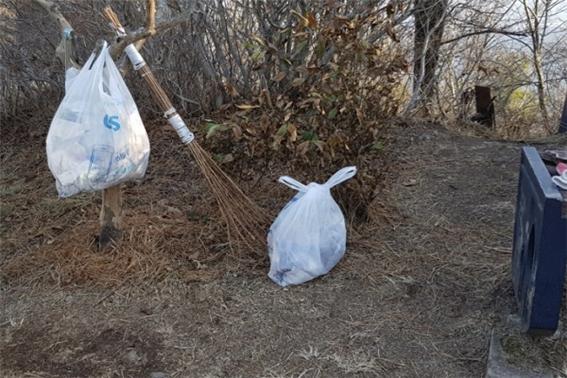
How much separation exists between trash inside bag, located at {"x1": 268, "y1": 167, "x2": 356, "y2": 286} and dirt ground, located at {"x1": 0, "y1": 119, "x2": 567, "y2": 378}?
3.4 inches

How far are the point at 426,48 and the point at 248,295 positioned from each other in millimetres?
3627

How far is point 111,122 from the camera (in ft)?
8.79

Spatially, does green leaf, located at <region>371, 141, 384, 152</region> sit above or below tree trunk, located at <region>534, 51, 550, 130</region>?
above

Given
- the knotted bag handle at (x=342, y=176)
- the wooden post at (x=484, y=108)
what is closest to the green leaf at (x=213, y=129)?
the knotted bag handle at (x=342, y=176)

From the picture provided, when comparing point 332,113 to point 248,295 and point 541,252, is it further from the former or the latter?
point 541,252

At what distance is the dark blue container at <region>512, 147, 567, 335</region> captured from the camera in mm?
2049

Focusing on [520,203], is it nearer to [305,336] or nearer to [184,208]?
[305,336]

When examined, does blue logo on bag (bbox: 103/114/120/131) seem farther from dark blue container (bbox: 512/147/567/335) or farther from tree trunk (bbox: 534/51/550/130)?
tree trunk (bbox: 534/51/550/130)

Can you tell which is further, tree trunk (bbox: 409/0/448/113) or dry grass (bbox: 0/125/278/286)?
tree trunk (bbox: 409/0/448/113)

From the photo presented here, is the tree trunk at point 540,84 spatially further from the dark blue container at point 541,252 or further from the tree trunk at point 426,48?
the dark blue container at point 541,252

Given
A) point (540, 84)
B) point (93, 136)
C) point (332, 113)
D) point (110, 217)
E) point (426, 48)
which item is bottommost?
point (540, 84)

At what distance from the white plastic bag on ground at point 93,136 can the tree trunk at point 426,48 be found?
3.23 meters

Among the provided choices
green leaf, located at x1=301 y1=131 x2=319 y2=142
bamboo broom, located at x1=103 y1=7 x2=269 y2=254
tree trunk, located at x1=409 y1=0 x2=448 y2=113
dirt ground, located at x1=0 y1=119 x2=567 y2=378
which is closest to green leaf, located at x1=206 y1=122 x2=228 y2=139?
bamboo broom, located at x1=103 y1=7 x2=269 y2=254

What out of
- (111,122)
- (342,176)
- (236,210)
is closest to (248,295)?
(236,210)
